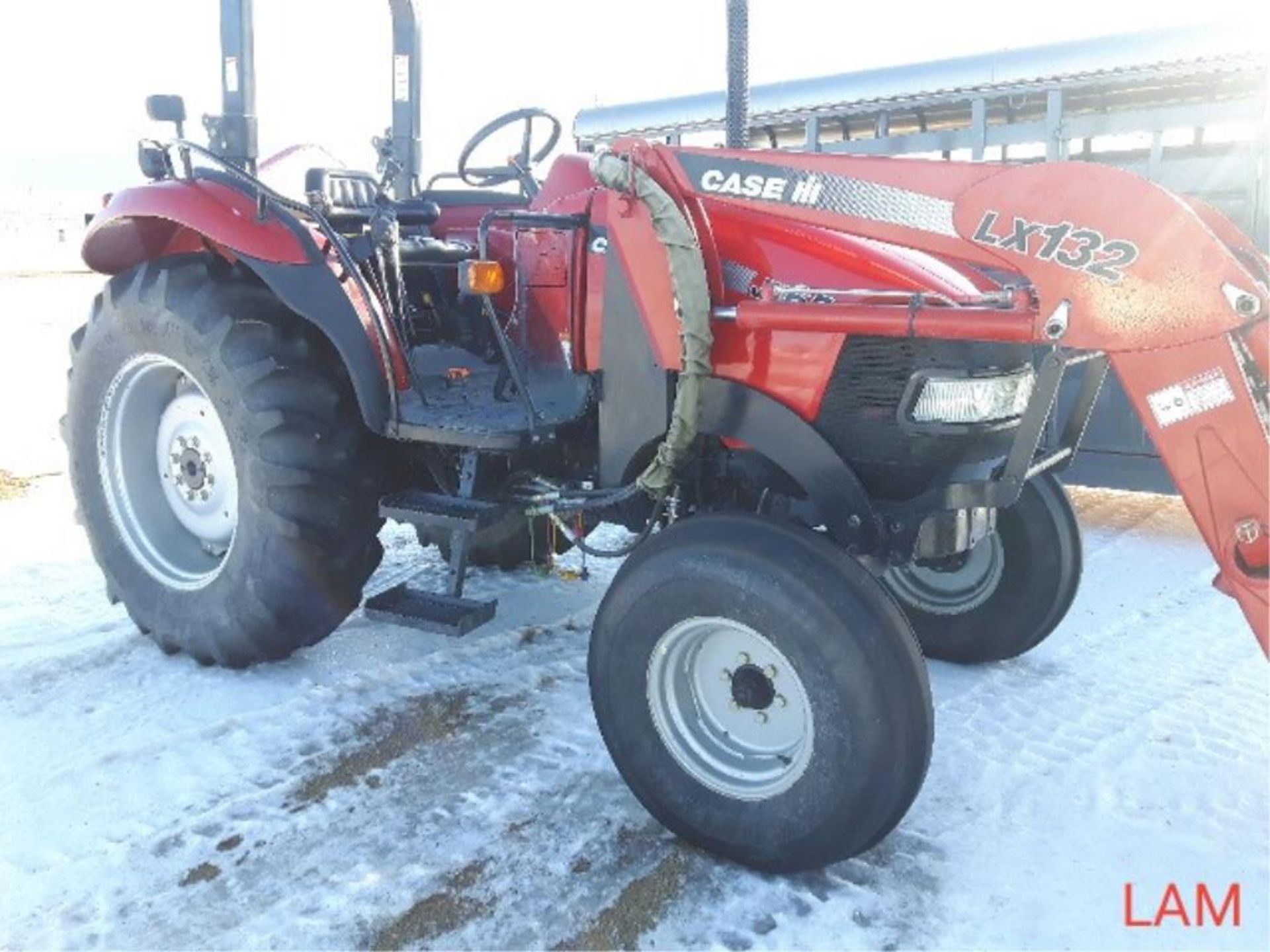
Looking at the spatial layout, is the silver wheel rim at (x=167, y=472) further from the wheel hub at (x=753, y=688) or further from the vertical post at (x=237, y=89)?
the wheel hub at (x=753, y=688)

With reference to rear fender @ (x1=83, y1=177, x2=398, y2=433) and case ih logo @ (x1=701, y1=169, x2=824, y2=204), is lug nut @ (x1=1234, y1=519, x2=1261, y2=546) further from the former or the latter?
rear fender @ (x1=83, y1=177, x2=398, y2=433)

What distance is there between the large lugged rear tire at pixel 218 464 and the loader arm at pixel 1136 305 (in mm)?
1442

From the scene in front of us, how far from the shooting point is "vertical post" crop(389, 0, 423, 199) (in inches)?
164

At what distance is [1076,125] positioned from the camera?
17.5 ft

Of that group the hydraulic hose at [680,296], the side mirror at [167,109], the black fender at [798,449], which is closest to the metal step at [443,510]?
the hydraulic hose at [680,296]

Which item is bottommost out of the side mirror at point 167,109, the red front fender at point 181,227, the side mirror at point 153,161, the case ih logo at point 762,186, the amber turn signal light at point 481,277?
the amber turn signal light at point 481,277

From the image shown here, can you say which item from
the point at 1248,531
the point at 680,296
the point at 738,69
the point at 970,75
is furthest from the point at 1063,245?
the point at 970,75

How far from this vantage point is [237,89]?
11.7ft

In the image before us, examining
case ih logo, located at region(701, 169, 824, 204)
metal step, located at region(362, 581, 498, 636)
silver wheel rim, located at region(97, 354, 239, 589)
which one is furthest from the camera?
silver wheel rim, located at region(97, 354, 239, 589)

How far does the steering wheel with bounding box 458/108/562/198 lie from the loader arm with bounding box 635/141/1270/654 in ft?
5.75

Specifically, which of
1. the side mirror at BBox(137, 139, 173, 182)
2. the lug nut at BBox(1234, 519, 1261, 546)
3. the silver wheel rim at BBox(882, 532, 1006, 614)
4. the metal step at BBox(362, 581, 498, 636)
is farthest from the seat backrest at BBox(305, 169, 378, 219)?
the lug nut at BBox(1234, 519, 1261, 546)

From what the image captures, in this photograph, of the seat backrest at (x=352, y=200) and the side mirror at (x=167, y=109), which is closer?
the side mirror at (x=167, y=109)

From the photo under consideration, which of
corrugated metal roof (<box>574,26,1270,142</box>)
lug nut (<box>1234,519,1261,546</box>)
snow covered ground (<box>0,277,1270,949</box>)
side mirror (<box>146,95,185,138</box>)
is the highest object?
corrugated metal roof (<box>574,26,1270,142</box>)

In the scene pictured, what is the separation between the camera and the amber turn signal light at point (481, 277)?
2723 mm
